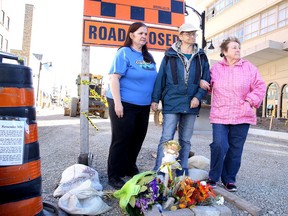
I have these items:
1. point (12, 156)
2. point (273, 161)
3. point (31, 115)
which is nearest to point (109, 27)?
point (31, 115)

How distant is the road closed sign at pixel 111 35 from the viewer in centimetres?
389

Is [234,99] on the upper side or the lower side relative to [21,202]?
upper

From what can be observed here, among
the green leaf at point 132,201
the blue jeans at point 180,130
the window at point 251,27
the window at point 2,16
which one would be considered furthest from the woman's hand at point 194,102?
the window at point 2,16

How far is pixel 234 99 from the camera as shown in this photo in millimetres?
3330

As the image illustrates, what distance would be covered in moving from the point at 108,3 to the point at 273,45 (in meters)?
15.2

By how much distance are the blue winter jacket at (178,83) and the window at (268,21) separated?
18.0 meters

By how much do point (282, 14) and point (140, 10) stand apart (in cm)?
1701

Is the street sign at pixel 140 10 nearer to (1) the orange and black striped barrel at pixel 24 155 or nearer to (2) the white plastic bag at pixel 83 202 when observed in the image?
(1) the orange and black striped barrel at pixel 24 155

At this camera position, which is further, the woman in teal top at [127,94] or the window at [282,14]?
the window at [282,14]

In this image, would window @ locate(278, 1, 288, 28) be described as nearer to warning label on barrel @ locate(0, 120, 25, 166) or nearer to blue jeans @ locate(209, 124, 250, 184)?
blue jeans @ locate(209, 124, 250, 184)

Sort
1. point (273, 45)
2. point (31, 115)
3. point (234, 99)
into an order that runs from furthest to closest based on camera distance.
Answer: point (273, 45) < point (234, 99) < point (31, 115)

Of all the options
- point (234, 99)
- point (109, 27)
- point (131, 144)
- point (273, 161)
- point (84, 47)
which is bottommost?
point (273, 161)

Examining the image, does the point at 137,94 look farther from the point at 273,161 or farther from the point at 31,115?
the point at 273,161

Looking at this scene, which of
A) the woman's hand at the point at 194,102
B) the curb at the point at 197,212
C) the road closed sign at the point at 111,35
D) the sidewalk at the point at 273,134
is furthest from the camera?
the sidewalk at the point at 273,134
